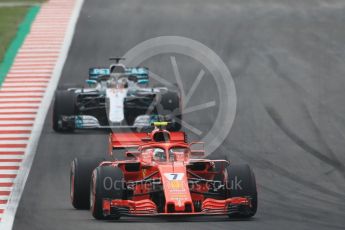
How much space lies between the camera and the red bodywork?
20609 millimetres

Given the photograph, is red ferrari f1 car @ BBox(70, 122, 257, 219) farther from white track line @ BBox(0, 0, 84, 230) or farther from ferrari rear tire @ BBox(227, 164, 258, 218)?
white track line @ BBox(0, 0, 84, 230)

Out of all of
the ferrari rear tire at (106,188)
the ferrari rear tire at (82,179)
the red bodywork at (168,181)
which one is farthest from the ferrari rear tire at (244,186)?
the ferrari rear tire at (82,179)

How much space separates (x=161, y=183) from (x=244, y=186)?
1.59 metres

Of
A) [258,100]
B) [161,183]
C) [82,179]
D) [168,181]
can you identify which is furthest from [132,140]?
[258,100]

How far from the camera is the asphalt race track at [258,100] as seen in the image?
74.8 ft

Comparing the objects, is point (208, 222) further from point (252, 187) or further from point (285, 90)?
point (285, 90)

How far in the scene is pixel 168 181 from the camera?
21.1 metres

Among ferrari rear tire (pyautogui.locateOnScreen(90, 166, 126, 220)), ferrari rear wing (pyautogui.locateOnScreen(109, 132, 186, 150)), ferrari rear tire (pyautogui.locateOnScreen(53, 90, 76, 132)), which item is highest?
ferrari rear tire (pyautogui.locateOnScreen(53, 90, 76, 132))

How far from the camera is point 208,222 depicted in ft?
68.6

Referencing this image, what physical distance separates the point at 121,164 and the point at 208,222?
2554mm

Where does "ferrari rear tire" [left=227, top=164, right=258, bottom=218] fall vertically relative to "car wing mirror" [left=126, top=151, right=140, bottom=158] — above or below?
below

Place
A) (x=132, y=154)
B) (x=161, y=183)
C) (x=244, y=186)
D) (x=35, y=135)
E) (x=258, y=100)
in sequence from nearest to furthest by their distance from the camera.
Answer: (x=244, y=186), (x=161, y=183), (x=132, y=154), (x=35, y=135), (x=258, y=100)

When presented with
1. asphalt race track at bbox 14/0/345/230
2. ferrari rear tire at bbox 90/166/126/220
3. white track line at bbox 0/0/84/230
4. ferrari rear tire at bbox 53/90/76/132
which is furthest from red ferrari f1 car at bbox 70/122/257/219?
ferrari rear tire at bbox 53/90/76/132

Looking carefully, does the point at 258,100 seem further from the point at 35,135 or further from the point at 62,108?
the point at 35,135
